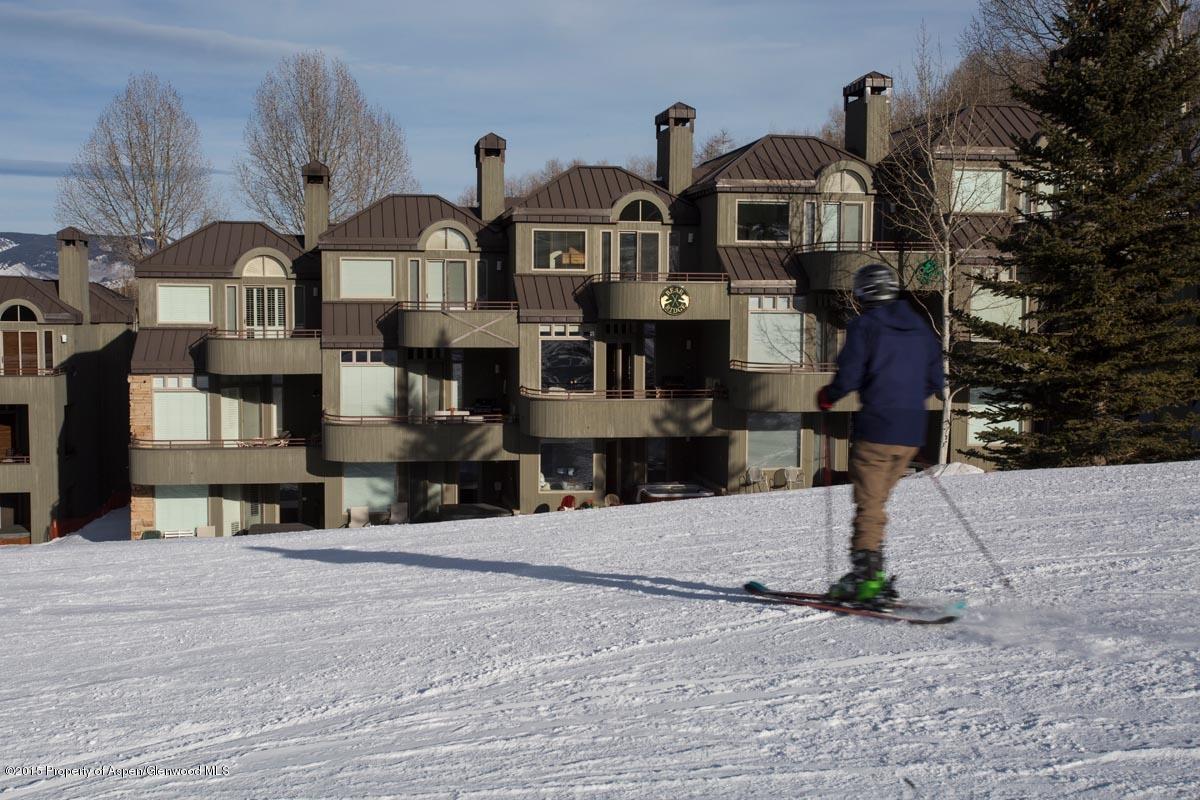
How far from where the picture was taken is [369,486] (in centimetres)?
2939

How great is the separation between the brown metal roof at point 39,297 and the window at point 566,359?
1482 centimetres

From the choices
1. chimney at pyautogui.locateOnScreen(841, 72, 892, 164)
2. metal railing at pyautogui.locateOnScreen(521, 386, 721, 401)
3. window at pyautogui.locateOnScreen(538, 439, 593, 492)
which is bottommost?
window at pyautogui.locateOnScreen(538, 439, 593, 492)

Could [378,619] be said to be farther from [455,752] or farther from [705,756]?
[705,756]

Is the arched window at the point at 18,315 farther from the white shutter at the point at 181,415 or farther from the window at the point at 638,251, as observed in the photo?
the window at the point at 638,251

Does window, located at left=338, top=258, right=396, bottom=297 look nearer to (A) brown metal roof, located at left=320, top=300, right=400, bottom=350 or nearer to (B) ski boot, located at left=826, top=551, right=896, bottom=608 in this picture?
(A) brown metal roof, located at left=320, top=300, right=400, bottom=350

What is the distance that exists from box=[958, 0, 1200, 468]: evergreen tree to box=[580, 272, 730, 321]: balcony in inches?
357

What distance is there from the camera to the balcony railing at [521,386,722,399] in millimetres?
27656

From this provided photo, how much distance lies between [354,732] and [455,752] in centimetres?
65

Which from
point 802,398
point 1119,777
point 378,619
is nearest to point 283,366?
point 802,398

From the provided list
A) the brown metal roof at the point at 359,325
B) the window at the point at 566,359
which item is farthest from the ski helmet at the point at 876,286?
the brown metal roof at the point at 359,325

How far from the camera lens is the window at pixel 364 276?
1156 inches

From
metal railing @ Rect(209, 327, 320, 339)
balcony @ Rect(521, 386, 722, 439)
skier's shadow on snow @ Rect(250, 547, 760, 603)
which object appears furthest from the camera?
metal railing @ Rect(209, 327, 320, 339)

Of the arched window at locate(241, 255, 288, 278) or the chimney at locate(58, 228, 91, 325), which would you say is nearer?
the arched window at locate(241, 255, 288, 278)

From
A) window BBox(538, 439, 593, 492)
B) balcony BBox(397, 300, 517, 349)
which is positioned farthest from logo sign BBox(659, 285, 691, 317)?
window BBox(538, 439, 593, 492)
